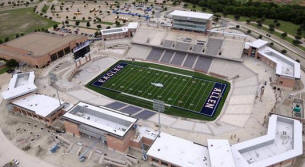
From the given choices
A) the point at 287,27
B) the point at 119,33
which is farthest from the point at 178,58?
the point at 287,27

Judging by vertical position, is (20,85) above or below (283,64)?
below

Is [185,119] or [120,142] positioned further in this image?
[185,119]

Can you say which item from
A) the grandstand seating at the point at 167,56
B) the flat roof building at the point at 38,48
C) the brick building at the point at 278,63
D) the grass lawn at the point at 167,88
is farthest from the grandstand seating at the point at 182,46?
the flat roof building at the point at 38,48

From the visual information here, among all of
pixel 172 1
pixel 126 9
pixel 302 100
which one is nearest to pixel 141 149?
pixel 302 100

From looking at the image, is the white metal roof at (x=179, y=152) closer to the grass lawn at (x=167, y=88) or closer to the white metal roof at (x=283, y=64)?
the grass lawn at (x=167, y=88)

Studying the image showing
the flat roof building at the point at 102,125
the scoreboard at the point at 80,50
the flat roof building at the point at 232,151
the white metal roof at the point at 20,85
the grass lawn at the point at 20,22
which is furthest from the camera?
the grass lawn at the point at 20,22

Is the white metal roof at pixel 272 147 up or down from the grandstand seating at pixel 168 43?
down

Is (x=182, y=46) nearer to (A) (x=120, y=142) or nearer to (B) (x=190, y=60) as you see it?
(B) (x=190, y=60)
